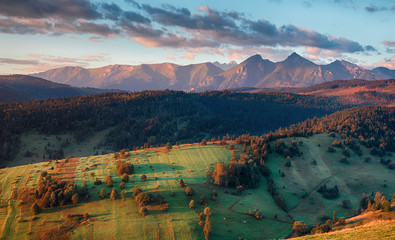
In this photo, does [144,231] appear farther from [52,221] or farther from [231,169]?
[231,169]

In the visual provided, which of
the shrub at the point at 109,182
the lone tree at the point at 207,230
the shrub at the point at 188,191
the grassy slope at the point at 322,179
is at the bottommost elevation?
the grassy slope at the point at 322,179

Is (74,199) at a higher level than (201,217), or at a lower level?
higher

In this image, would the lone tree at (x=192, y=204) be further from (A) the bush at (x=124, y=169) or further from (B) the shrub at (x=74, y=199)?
(B) the shrub at (x=74, y=199)

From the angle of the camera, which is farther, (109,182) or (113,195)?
(109,182)

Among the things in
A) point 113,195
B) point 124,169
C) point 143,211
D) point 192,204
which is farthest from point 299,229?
point 124,169

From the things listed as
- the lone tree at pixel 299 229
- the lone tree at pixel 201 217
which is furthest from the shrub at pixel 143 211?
the lone tree at pixel 299 229

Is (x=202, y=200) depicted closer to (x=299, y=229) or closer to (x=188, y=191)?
(x=188, y=191)

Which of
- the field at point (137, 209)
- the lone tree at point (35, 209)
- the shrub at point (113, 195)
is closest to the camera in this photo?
the field at point (137, 209)
